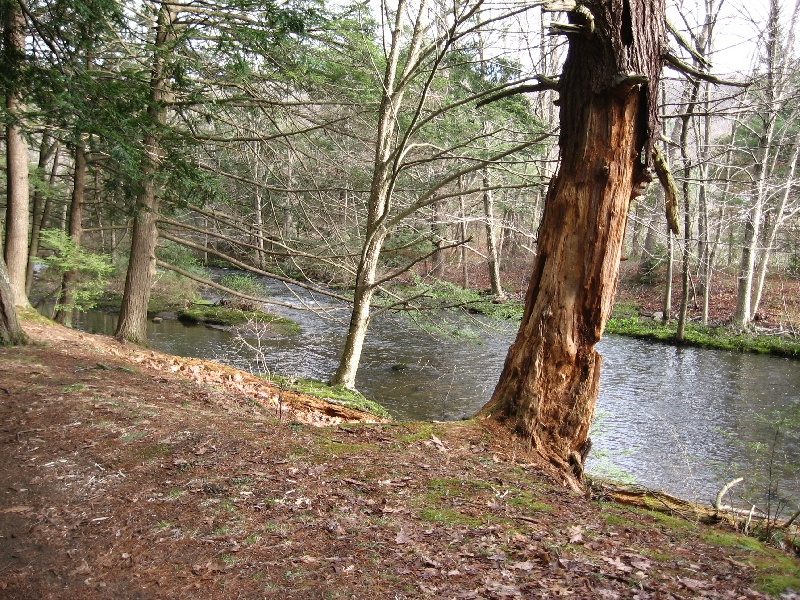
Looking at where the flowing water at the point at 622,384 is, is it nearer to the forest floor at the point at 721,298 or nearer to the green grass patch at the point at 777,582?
the forest floor at the point at 721,298

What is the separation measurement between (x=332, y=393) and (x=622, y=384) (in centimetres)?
713

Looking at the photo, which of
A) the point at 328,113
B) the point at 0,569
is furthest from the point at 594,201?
the point at 328,113

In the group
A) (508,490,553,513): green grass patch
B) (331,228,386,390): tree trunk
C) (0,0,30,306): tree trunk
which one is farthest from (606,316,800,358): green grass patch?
(0,0,30,306): tree trunk

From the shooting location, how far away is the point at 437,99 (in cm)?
998

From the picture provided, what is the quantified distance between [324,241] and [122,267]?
9.95 meters

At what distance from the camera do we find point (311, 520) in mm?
3465

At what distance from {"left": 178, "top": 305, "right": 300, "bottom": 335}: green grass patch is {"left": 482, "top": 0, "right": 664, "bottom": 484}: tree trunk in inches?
542

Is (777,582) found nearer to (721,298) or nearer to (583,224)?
(583,224)

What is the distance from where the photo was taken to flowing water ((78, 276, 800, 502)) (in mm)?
9086

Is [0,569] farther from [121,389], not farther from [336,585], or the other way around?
[121,389]

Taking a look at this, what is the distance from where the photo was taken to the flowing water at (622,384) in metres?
9.09

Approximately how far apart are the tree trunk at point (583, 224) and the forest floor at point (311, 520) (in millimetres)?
436

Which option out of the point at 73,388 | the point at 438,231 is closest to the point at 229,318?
the point at 438,231

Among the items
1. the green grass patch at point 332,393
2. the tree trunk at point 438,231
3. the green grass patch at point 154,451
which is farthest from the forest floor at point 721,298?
the green grass patch at point 154,451
